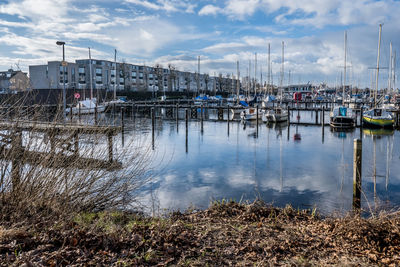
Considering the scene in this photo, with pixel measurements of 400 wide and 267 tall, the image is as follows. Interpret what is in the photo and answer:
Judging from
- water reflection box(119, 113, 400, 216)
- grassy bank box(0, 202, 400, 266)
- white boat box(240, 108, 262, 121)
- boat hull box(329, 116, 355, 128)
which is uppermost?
white boat box(240, 108, 262, 121)

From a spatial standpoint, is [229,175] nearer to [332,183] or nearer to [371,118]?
[332,183]

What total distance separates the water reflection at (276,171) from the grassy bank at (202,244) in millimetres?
1969

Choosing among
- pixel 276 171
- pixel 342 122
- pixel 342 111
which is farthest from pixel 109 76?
pixel 276 171

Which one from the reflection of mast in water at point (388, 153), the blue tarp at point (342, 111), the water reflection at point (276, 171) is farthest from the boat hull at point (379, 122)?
the reflection of mast in water at point (388, 153)

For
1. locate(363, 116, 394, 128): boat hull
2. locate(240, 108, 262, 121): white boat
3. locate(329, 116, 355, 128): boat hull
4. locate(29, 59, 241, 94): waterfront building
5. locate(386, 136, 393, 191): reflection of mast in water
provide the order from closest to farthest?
locate(386, 136, 393, 191): reflection of mast in water, locate(363, 116, 394, 128): boat hull, locate(329, 116, 355, 128): boat hull, locate(240, 108, 262, 121): white boat, locate(29, 59, 241, 94): waterfront building

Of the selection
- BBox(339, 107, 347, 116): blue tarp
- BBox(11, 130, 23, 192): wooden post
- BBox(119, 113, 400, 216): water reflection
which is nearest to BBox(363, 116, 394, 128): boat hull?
BBox(339, 107, 347, 116): blue tarp

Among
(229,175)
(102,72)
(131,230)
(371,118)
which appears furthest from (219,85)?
(131,230)

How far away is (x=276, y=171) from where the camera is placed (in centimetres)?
1894

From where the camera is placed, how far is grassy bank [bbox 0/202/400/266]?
230 inches

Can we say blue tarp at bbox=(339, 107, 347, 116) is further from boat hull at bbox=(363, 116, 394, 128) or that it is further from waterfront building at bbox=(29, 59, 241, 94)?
waterfront building at bbox=(29, 59, 241, 94)

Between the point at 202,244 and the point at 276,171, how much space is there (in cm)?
1284

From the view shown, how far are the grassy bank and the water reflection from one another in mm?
1969

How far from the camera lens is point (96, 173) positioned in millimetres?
9250

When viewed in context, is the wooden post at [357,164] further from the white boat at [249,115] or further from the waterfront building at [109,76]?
the waterfront building at [109,76]
